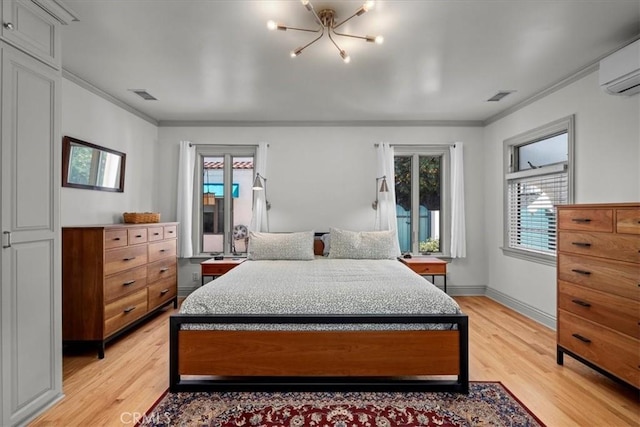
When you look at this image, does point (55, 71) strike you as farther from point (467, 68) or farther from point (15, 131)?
point (467, 68)

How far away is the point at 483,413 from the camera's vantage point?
79.5 inches

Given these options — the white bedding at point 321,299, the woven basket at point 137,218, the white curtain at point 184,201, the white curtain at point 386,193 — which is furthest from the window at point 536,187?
the woven basket at point 137,218

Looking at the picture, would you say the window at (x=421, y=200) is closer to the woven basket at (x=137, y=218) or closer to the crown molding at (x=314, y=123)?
the crown molding at (x=314, y=123)

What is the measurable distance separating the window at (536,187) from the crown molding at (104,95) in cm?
474

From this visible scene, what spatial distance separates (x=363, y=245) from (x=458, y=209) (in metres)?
1.62

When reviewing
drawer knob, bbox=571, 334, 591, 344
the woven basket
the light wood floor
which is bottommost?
the light wood floor

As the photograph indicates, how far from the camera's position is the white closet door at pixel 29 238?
1817 millimetres

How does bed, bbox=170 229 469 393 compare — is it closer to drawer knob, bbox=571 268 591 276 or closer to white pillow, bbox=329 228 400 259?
drawer knob, bbox=571 268 591 276

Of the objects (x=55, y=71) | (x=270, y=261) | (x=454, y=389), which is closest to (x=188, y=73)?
(x=55, y=71)

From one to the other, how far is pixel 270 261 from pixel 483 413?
2.47 meters

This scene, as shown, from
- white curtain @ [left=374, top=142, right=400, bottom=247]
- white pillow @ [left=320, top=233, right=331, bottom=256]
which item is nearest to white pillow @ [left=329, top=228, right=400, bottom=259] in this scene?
white pillow @ [left=320, top=233, right=331, bottom=256]

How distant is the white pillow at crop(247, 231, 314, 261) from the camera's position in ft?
12.8

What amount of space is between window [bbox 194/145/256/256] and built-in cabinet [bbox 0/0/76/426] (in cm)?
266

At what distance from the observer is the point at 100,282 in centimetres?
278
